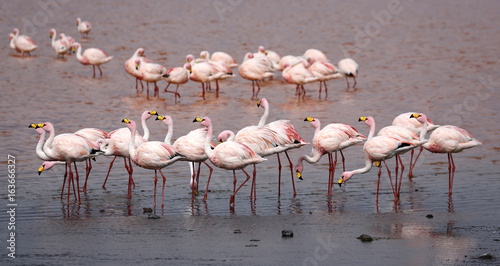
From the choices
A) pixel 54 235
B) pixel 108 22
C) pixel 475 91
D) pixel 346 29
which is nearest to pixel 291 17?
pixel 346 29

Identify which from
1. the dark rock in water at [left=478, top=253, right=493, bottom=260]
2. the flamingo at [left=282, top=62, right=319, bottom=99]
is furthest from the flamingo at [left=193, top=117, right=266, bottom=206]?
the flamingo at [left=282, top=62, right=319, bottom=99]

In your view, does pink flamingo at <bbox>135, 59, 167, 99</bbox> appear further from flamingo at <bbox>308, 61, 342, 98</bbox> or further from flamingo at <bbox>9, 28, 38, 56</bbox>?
flamingo at <bbox>9, 28, 38, 56</bbox>

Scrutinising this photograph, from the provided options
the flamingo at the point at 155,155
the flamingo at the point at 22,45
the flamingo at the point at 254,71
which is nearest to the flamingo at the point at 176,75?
the flamingo at the point at 254,71

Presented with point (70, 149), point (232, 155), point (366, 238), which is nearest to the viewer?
point (366, 238)

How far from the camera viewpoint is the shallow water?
8.05 metres

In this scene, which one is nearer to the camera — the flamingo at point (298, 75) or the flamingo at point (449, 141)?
the flamingo at point (449, 141)

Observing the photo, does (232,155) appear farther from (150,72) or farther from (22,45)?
(22,45)

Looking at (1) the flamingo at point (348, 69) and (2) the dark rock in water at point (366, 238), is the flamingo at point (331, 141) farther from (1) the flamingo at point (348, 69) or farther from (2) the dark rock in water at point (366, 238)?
(1) the flamingo at point (348, 69)

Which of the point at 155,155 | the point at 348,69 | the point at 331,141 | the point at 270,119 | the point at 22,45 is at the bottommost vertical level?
the point at 155,155

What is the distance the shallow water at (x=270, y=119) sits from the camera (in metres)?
8.05

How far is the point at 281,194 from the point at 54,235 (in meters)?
3.38

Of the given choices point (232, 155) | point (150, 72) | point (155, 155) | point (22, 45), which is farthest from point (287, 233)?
point (22, 45)

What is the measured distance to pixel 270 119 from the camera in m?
16.2

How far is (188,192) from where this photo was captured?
10594 mm
